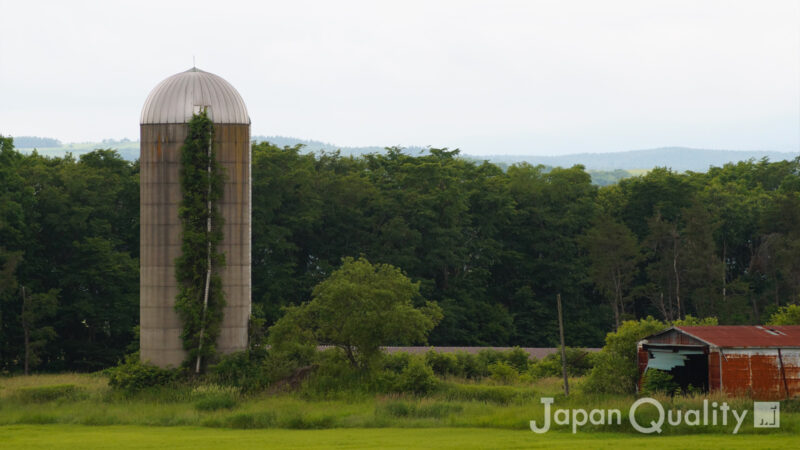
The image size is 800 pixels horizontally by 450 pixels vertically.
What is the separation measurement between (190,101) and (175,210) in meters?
4.55

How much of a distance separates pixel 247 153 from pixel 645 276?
4023cm

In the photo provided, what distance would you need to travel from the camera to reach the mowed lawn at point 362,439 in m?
27.5

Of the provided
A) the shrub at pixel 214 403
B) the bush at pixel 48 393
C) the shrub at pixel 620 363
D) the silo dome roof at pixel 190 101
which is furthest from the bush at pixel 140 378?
the shrub at pixel 620 363

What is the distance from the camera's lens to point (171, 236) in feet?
144


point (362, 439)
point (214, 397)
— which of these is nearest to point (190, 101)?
point (214, 397)

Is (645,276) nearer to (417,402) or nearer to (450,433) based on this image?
(417,402)

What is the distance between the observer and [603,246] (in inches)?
2842

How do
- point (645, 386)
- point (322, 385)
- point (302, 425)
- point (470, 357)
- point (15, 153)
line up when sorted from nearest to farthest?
1. point (302, 425)
2. point (645, 386)
3. point (322, 385)
4. point (470, 357)
5. point (15, 153)

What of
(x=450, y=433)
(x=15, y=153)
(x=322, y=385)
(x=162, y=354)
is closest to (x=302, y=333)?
(x=322, y=385)

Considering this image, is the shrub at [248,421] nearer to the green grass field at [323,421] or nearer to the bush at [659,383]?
the green grass field at [323,421]

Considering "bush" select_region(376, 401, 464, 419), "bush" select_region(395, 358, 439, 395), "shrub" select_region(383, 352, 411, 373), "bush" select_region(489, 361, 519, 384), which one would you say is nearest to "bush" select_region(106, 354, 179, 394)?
"shrub" select_region(383, 352, 411, 373)

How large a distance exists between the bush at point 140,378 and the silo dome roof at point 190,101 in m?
10.1

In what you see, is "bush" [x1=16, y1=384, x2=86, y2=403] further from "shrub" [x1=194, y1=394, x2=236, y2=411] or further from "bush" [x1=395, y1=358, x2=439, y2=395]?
"bush" [x1=395, y1=358, x2=439, y2=395]

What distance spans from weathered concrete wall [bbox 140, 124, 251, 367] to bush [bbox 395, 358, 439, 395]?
7317mm
